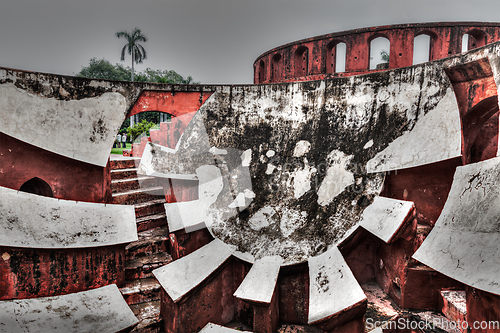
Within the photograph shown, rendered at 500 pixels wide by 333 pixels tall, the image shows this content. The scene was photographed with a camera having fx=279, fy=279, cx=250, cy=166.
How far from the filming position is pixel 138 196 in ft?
17.5

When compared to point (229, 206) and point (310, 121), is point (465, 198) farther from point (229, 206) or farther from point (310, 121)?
point (229, 206)

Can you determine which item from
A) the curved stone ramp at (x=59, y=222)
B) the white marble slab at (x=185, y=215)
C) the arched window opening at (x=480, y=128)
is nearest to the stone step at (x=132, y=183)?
the curved stone ramp at (x=59, y=222)

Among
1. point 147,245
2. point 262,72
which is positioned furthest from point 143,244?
point 262,72

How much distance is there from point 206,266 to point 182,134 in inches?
81.1

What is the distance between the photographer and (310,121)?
407 cm

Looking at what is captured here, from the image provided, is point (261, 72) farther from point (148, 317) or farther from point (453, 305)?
point (453, 305)

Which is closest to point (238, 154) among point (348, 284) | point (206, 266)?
point (206, 266)

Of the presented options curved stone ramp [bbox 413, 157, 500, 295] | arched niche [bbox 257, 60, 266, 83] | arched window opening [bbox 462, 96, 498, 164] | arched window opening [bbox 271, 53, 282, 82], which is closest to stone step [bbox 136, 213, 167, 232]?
curved stone ramp [bbox 413, 157, 500, 295]

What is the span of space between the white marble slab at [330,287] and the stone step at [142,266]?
2.33 m

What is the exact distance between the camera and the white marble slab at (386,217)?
2.86 m

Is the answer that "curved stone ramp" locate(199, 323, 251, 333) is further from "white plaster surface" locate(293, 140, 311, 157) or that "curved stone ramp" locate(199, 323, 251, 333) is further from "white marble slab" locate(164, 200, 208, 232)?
"white plaster surface" locate(293, 140, 311, 157)

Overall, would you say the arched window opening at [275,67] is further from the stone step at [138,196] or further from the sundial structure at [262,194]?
the stone step at [138,196]

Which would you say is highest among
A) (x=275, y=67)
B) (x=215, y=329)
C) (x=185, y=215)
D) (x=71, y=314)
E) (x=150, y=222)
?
(x=275, y=67)

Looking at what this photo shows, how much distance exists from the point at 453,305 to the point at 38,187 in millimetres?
5347
